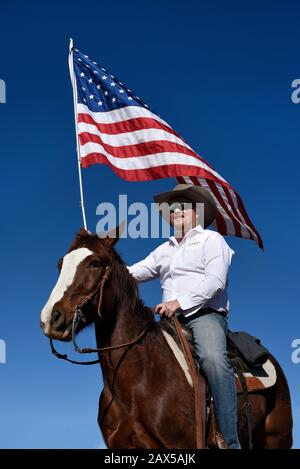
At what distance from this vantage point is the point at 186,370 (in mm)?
8688

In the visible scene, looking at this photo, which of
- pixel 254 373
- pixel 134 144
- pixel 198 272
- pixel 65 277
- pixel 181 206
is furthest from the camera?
pixel 134 144

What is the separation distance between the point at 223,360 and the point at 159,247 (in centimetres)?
228

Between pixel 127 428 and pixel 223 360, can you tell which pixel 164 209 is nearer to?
pixel 223 360

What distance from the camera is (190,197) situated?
995 centimetres

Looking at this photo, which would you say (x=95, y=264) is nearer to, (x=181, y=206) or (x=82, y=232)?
(x=82, y=232)

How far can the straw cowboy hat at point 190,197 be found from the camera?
9.91 metres

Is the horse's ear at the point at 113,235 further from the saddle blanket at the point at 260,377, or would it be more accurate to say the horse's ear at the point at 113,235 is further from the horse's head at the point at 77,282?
the saddle blanket at the point at 260,377

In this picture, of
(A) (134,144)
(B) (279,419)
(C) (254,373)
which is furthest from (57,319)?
(A) (134,144)

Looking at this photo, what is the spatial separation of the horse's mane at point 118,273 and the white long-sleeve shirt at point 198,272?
1.72 ft

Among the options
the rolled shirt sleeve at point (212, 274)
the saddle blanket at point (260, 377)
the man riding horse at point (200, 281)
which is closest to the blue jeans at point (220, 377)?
the man riding horse at point (200, 281)

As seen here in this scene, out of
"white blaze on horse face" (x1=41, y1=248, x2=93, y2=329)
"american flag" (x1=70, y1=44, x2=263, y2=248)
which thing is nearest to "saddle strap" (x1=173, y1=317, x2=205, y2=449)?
"white blaze on horse face" (x1=41, y1=248, x2=93, y2=329)

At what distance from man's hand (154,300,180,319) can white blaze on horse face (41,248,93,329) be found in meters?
1.25

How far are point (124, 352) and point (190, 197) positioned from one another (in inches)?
103
